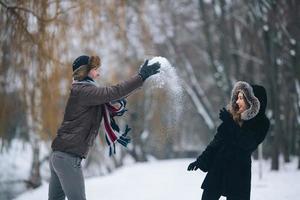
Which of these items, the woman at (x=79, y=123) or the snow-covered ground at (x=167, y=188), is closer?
the woman at (x=79, y=123)

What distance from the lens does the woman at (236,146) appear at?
16.4 feet

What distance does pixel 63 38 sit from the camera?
1069 cm

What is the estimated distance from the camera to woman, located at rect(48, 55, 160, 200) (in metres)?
4.43

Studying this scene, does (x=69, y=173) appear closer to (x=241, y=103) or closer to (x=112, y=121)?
(x=112, y=121)

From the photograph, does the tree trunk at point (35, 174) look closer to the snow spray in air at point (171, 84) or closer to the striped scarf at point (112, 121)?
the snow spray in air at point (171, 84)

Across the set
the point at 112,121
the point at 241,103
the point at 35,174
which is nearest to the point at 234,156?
the point at 241,103

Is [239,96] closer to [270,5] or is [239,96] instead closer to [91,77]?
[91,77]

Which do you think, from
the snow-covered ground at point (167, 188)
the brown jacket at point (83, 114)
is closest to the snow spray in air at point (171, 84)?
the brown jacket at point (83, 114)

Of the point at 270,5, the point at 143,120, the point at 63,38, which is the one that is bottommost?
the point at 143,120

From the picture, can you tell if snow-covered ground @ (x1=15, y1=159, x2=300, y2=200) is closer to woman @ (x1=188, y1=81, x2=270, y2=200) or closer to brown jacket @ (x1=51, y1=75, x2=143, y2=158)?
woman @ (x1=188, y1=81, x2=270, y2=200)

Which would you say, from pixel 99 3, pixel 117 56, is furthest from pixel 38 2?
pixel 117 56

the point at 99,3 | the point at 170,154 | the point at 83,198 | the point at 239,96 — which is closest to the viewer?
the point at 83,198

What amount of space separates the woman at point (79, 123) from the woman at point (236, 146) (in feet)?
3.33

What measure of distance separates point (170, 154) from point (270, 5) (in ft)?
61.0
